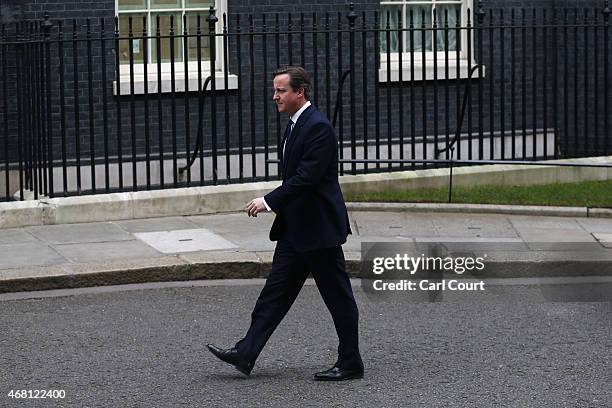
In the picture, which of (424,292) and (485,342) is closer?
(485,342)

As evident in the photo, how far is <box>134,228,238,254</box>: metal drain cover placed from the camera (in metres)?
11.4

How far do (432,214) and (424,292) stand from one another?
9.28 feet

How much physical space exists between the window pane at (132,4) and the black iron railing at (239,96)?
5.8 inches

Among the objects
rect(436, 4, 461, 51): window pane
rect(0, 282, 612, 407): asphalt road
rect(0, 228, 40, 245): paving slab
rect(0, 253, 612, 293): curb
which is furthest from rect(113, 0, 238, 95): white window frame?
rect(0, 282, 612, 407): asphalt road

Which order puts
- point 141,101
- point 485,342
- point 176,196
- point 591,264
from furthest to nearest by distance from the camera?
point 141,101 < point 176,196 < point 591,264 < point 485,342

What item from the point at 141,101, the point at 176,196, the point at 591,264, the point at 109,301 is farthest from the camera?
the point at 141,101

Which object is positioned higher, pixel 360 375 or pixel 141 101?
pixel 141 101

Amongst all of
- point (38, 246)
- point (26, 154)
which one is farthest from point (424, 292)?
point (26, 154)

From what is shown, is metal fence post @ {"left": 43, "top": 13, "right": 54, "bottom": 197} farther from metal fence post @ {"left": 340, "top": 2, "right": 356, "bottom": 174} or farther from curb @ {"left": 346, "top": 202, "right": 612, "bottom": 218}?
metal fence post @ {"left": 340, "top": 2, "right": 356, "bottom": 174}

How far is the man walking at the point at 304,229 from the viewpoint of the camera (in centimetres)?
767

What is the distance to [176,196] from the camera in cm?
1295

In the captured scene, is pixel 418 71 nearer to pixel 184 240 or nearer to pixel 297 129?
pixel 184 240

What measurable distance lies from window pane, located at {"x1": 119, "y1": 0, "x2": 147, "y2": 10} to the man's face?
6904 millimetres

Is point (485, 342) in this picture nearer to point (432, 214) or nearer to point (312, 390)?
point (312, 390)
